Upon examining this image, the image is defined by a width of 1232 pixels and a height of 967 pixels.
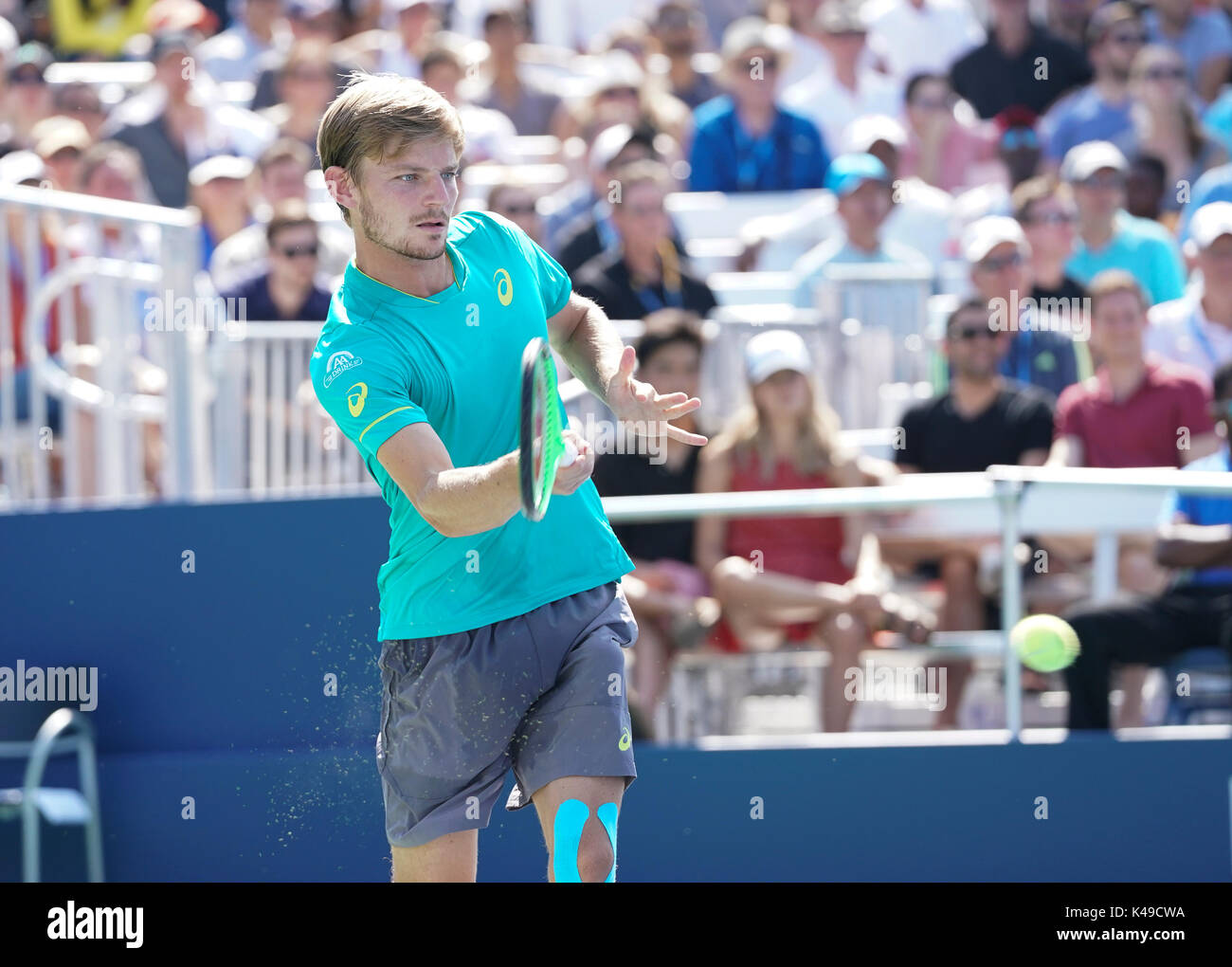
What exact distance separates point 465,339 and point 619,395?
336 mm

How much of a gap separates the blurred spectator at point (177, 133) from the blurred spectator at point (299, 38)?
22.1 inches

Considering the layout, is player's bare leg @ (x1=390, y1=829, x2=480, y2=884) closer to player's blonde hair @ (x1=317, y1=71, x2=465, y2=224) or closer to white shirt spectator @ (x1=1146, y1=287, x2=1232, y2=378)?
player's blonde hair @ (x1=317, y1=71, x2=465, y2=224)

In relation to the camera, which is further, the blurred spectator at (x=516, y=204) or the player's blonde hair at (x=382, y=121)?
the blurred spectator at (x=516, y=204)

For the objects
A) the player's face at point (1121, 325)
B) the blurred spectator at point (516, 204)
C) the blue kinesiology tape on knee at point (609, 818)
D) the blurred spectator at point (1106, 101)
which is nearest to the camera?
the blue kinesiology tape on knee at point (609, 818)

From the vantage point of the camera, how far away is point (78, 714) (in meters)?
5.78

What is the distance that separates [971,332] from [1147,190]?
7.86 ft

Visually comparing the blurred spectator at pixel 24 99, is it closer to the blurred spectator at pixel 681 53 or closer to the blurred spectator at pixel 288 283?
the blurred spectator at pixel 288 283

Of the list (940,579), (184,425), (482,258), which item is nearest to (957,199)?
(940,579)

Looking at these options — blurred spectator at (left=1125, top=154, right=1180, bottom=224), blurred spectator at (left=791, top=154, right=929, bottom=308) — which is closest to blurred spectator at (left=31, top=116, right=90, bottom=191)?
blurred spectator at (left=791, top=154, right=929, bottom=308)

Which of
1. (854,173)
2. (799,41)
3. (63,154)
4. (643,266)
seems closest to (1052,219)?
(854,173)

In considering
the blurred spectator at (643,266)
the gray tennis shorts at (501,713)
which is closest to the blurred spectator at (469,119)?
the blurred spectator at (643,266)

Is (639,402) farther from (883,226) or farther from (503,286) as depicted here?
(883,226)

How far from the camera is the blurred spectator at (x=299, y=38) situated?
9.74 m
